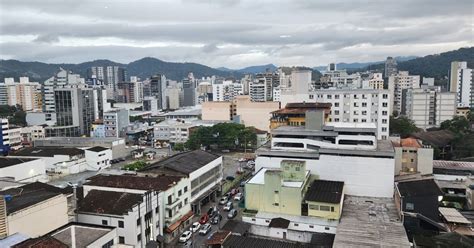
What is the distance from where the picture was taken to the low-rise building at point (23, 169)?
1258 inches

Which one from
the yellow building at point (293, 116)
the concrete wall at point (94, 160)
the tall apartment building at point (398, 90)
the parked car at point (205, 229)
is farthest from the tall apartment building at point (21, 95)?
the parked car at point (205, 229)

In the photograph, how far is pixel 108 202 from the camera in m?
21.6

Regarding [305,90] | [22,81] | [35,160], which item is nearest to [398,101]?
[305,90]

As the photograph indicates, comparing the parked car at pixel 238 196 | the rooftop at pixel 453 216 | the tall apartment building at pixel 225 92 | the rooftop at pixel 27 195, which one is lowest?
the parked car at pixel 238 196

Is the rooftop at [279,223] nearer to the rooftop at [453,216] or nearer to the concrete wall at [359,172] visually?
the concrete wall at [359,172]

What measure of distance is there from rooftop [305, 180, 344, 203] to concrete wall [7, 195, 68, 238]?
48.8 ft

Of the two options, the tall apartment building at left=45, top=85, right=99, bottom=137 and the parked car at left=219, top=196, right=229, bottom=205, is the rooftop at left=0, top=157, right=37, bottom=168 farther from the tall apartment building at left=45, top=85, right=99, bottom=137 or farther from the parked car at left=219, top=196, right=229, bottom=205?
the tall apartment building at left=45, top=85, right=99, bottom=137

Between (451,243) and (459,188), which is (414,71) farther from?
(451,243)

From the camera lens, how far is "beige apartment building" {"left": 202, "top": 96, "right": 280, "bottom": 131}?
230 feet

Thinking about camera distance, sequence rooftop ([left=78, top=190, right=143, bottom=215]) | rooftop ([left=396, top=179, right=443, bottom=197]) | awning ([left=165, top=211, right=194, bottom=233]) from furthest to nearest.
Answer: rooftop ([left=396, top=179, right=443, bottom=197]) < awning ([left=165, top=211, right=194, bottom=233]) < rooftop ([left=78, top=190, right=143, bottom=215])

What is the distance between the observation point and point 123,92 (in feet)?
427

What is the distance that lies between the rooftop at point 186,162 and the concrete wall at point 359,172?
9023mm

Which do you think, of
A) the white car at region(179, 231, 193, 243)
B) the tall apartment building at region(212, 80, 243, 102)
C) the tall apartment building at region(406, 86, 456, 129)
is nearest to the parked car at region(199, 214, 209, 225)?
the white car at region(179, 231, 193, 243)

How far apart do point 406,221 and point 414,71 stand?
135218 millimetres
